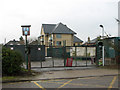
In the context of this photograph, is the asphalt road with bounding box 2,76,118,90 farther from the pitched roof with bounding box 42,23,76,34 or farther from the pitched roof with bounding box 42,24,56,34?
the pitched roof with bounding box 42,24,56,34

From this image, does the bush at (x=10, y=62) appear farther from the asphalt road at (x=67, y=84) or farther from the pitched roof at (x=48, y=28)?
the pitched roof at (x=48, y=28)

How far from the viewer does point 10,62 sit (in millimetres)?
9258

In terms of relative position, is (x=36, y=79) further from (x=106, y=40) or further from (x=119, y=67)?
(x=106, y=40)

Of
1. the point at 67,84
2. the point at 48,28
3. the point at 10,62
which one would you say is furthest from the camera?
the point at 48,28

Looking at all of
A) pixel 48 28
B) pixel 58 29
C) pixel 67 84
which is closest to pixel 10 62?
pixel 67 84

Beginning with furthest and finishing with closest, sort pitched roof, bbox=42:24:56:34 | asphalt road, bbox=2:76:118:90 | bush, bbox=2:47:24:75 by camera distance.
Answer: pitched roof, bbox=42:24:56:34, bush, bbox=2:47:24:75, asphalt road, bbox=2:76:118:90

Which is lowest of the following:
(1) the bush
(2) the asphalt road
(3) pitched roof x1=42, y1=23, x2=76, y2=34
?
(2) the asphalt road

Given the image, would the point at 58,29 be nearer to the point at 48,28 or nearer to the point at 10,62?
the point at 48,28

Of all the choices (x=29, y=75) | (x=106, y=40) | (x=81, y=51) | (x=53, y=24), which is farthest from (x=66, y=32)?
(x=29, y=75)

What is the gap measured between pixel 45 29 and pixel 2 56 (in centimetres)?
4289

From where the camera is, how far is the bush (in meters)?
9.20

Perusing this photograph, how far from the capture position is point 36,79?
882 centimetres

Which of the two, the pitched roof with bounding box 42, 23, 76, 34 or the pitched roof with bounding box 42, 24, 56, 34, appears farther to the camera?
the pitched roof with bounding box 42, 24, 56, 34

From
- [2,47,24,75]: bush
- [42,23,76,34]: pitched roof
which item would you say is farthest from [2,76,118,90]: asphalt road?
[42,23,76,34]: pitched roof
